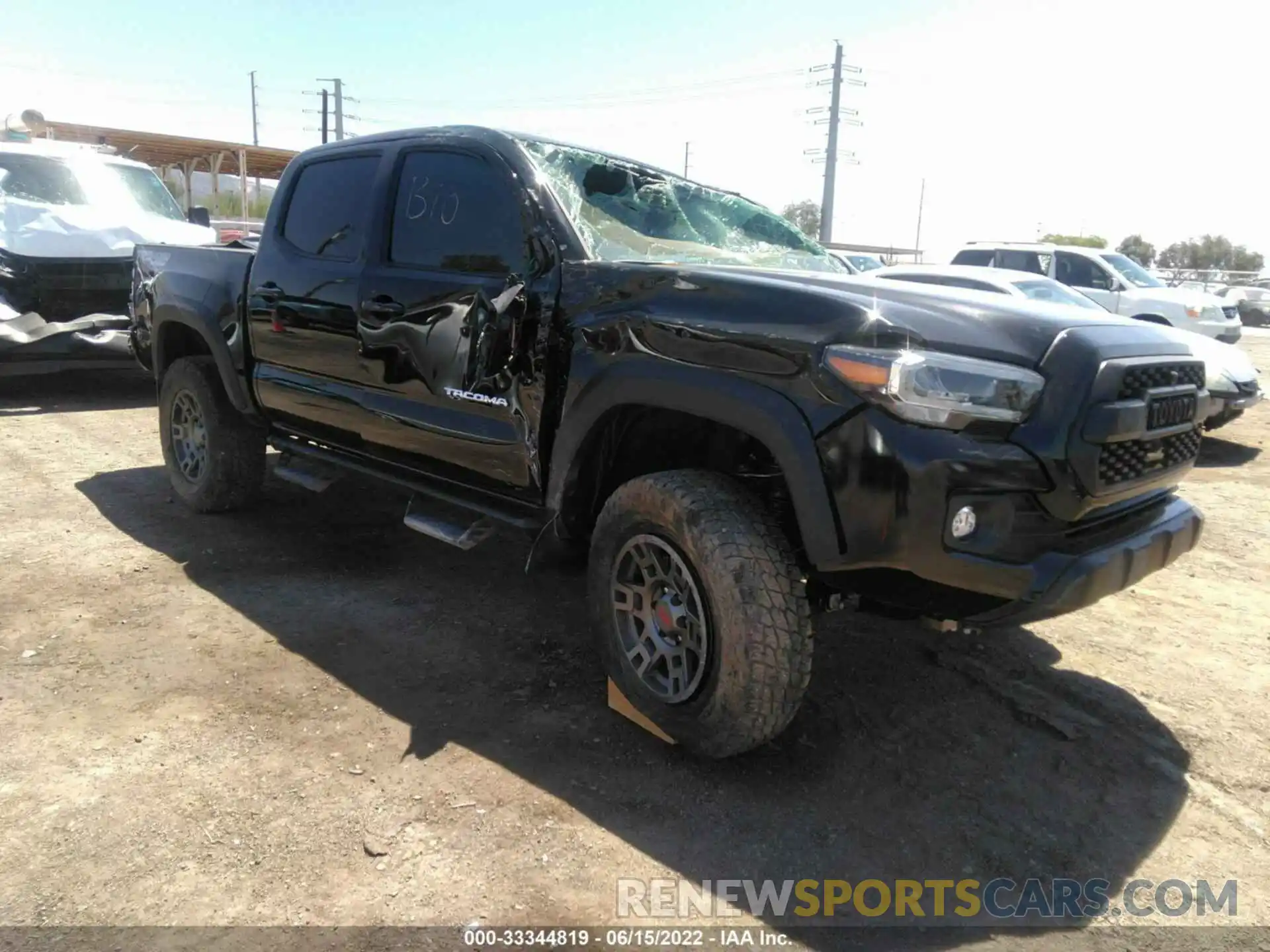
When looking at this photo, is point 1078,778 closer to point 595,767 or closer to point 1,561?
point 595,767

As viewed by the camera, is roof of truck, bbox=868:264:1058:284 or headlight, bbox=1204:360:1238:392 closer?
headlight, bbox=1204:360:1238:392

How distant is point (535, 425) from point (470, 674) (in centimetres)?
98

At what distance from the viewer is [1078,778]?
2.86 metres

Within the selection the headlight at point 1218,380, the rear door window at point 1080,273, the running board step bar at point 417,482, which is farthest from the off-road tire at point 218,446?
the rear door window at point 1080,273

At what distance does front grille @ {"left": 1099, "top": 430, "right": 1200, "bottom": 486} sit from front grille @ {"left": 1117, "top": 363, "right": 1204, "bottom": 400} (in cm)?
14

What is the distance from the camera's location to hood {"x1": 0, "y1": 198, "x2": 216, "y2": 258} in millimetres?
8156

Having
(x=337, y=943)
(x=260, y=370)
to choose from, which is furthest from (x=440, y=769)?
(x=260, y=370)

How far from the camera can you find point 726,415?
2.62 meters

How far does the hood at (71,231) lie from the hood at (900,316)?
673 centimetres

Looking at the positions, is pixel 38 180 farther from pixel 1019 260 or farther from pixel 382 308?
pixel 1019 260

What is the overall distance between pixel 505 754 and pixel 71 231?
7.81m

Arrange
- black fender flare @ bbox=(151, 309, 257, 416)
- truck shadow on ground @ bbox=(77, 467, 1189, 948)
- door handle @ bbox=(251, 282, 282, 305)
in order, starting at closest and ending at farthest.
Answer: truck shadow on ground @ bbox=(77, 467, 1189, 948)
door handle @ bbox=(251, 282, 282, 305)
black fender flare @ bbox=(151, 309, 257, 416)

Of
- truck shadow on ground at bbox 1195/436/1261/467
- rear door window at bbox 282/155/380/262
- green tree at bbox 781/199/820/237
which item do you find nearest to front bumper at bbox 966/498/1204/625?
rear door window at bbox 282/155/380/262

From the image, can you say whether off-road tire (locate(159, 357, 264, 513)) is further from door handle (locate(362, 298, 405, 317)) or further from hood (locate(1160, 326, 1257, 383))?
hood (locate(1160, 326, 1257, 383))
